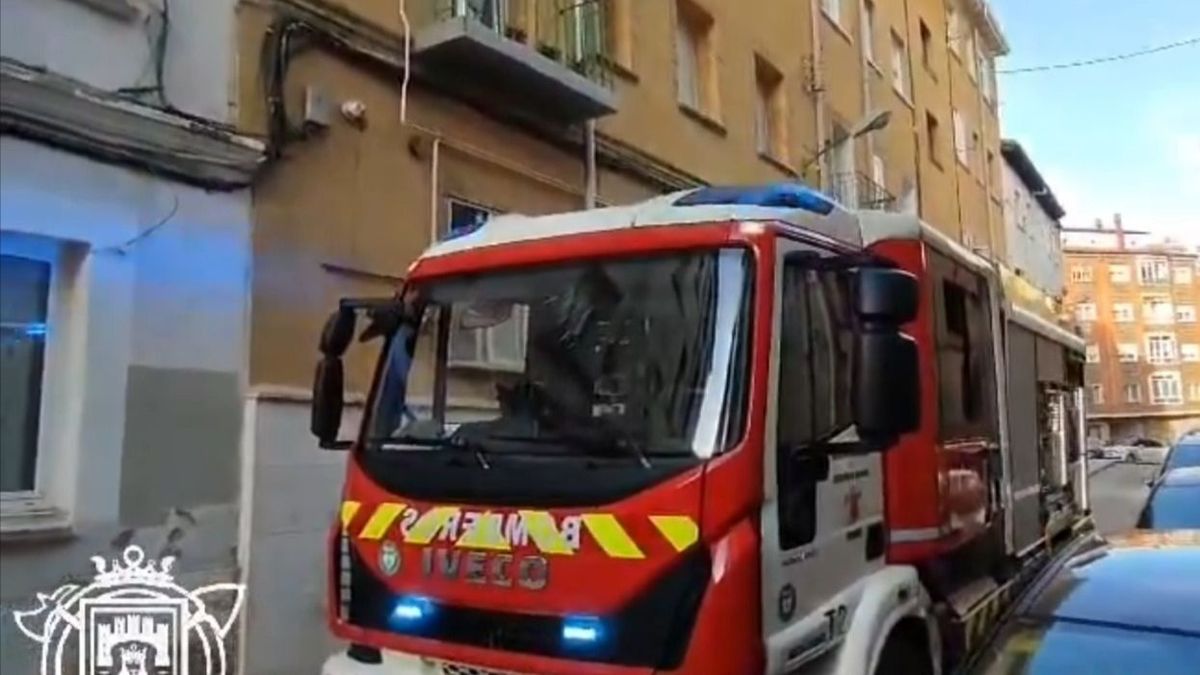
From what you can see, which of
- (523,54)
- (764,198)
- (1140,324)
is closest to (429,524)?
(764,198)

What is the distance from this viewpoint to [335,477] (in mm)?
6555

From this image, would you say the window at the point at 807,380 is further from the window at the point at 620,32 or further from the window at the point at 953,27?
the window at the point at 953,27

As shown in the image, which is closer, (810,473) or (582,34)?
(810,473)

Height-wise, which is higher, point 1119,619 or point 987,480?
point 987,480

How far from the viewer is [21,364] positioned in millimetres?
5039

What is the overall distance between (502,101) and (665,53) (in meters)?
3.37

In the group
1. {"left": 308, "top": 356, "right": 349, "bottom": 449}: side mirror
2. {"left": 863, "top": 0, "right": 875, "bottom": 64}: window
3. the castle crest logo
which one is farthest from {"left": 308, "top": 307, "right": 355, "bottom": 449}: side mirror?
{"left": 863, "top": 0, "right": 875, "bottom": 64}: window

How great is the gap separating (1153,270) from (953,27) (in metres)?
57.7

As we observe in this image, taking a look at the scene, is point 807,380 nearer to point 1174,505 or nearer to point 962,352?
point 962,352

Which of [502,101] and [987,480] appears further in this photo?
[502,101]

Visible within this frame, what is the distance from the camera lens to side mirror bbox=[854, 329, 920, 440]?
343cm

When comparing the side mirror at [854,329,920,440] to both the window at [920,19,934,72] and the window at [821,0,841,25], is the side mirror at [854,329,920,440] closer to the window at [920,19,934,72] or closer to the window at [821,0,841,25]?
the window at [821,0,841,25]

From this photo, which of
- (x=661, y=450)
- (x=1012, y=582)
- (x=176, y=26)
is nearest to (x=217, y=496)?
(x=176, y=26)

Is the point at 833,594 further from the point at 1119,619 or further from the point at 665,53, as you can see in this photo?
the point at 665,53
